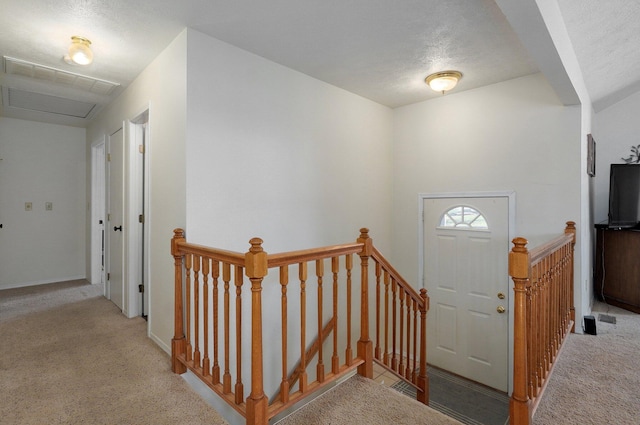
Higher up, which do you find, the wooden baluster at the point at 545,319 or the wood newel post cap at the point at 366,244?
the wood newel post cap at the point at 366,244

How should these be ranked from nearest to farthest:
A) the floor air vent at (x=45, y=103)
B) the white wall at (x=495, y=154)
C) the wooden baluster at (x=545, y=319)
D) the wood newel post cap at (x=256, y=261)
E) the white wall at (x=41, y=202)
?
1. the wood newel post cap at (x=256, y=261)
2. the wooden baluster at (x=545, y=319)
3. the white wall at (x=495, y=154)
4. the floor air vent at (x=45, y=103)
5. the white wall at (x=41, y=202)

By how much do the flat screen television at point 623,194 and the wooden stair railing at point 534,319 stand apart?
1.79m

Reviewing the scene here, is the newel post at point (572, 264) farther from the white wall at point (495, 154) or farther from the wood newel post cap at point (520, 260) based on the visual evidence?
the wood newel post cap at point (520, 260)

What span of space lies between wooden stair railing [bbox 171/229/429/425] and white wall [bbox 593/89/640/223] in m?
3.07

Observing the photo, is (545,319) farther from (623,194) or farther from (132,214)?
(132,214)

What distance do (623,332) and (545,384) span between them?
1.68 metres

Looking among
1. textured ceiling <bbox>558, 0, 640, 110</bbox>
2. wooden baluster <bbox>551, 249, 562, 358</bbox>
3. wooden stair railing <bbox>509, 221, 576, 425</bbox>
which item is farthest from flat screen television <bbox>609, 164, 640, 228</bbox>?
wooden baluster <bbox>551, 249, 562, 358</bbox>

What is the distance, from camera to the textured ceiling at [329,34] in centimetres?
209

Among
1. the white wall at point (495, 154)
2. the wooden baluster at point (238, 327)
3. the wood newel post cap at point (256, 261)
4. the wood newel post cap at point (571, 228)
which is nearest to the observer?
the wood newel post cap at point (256, 261)

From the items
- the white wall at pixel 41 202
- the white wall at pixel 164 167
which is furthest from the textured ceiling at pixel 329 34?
the white wall at pixel 41 202

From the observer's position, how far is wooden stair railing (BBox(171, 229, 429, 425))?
156 centimetres

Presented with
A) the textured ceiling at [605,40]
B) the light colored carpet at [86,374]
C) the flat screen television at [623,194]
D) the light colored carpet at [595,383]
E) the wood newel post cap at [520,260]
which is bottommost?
the light colored carpet at [595,383]

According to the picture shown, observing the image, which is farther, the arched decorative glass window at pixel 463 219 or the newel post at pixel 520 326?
the arched decorative glass window at pixel 463 219

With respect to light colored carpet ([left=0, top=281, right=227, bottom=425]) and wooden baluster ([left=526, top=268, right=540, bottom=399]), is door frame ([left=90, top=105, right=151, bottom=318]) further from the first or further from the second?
wooden baluster ([left=526, top=268, right=540, bottom=399])
